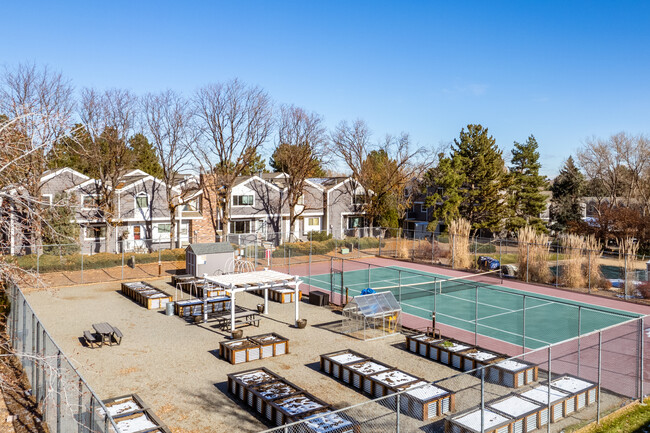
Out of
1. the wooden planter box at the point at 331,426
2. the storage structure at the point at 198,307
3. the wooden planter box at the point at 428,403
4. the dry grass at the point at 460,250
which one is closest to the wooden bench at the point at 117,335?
the storage structure at the point at 198,307

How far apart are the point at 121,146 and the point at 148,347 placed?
28588 millimetres

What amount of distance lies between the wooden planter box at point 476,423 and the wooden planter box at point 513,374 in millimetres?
3457

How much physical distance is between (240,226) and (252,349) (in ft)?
120

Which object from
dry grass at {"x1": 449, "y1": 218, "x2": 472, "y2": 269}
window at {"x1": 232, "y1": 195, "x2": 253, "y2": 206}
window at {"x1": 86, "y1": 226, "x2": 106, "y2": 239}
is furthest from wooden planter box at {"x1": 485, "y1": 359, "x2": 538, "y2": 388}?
window at {"x1": 232, "y1": 195, "x2": 253, "y2": 206}

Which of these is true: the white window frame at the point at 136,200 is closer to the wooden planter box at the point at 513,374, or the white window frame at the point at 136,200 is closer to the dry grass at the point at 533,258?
the dry grass at the point at 533,258

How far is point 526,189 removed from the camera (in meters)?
58.5

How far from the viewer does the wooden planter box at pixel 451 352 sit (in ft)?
59.7

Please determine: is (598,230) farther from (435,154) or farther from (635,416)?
(635,416)

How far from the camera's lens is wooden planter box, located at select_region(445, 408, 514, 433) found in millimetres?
11734

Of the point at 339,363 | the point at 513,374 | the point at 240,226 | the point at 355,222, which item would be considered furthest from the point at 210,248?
the point at 355,222

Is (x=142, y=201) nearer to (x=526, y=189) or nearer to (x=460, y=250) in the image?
(x=460, y=250)

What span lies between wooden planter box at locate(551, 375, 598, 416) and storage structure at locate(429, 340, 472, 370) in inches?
156

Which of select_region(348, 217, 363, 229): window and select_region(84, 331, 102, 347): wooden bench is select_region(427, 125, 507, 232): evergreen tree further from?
select_region(84, 331, 102, 347): wooden bench

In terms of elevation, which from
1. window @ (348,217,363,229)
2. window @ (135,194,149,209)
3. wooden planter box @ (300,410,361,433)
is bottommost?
wooden planter box @ (300,410,361,433)
